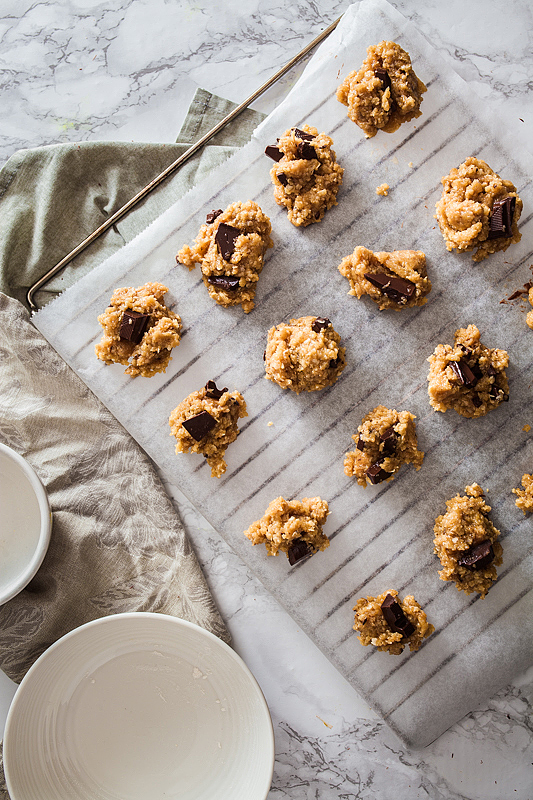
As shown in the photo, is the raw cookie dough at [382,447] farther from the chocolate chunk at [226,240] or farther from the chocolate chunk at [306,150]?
the chocolate chunk at [306,150]

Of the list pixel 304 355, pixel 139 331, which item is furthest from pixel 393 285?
pixel 139 331

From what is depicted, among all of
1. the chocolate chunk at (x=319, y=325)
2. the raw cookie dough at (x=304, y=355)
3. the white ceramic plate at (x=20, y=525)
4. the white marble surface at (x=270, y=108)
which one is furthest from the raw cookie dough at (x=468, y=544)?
the white ceramic plate at (x=20, y=525)

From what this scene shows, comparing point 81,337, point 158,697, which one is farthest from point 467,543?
point 81,337

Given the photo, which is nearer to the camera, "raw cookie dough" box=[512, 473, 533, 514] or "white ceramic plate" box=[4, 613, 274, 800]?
"white ceramic plate" box=[4, 613, 274, 800]

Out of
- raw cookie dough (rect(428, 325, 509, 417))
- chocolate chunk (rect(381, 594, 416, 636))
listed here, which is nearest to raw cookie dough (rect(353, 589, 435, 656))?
chocolate chunk (rect(381, 594, 416, 636))

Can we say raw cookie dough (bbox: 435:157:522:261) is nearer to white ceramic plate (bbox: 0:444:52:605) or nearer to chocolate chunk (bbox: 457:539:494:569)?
chocolate chunk (bbox: 457:539:494:569)

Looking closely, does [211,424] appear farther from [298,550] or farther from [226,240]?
[226,240]

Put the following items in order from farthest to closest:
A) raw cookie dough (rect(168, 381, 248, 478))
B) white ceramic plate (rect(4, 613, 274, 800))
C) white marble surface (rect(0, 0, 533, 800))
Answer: white marble surface (rect(0, 0, 533, 800)) → raw cookie dough (rect(168, 381, 248, 478)) → white ceramic plate (rect(4, 613, 274, 800))

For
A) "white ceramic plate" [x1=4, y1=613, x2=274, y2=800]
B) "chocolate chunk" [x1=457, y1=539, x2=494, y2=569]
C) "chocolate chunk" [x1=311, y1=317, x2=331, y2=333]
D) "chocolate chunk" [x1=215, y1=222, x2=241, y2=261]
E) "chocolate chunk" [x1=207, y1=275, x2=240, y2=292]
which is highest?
"chocolate chunk" [x1=215, y1=222, x2=241, y2=261]
